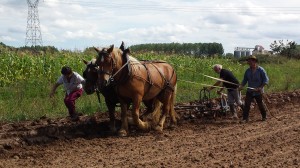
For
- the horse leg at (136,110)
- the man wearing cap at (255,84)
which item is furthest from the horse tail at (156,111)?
the man wearing cap at (255,84)

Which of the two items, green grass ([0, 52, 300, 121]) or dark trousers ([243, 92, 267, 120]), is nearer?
dark trousers ([243, 92, 267, 120])

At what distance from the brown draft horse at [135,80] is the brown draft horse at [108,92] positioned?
140 millimetres

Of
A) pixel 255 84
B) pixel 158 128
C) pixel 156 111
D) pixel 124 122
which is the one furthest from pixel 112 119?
pixel 255 84

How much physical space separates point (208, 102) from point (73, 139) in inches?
166

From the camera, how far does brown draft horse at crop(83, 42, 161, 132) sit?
855cm

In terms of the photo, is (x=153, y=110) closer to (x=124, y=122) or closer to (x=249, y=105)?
(x=124, y=122)

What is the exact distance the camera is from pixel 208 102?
37.9 feet

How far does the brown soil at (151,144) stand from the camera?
22.4ft

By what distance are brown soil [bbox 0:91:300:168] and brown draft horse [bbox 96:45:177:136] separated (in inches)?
21.0

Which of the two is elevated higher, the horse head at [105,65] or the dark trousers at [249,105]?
the horse head at [105,65]

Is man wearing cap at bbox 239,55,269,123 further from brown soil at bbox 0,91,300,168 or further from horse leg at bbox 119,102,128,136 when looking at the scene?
horse leg at bbox 119,102,128,136

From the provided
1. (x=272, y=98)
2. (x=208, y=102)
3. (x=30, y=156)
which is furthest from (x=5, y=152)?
(x=272, y=98)

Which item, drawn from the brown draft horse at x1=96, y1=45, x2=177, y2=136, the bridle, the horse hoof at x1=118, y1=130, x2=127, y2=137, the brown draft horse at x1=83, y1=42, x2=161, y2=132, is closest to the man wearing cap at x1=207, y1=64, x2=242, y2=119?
the brown draft horse at x1=96, y1=45, x2=177, y2=136

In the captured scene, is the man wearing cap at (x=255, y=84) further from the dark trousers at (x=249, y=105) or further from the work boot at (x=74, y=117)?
the work boot at (x=74, y=117)
